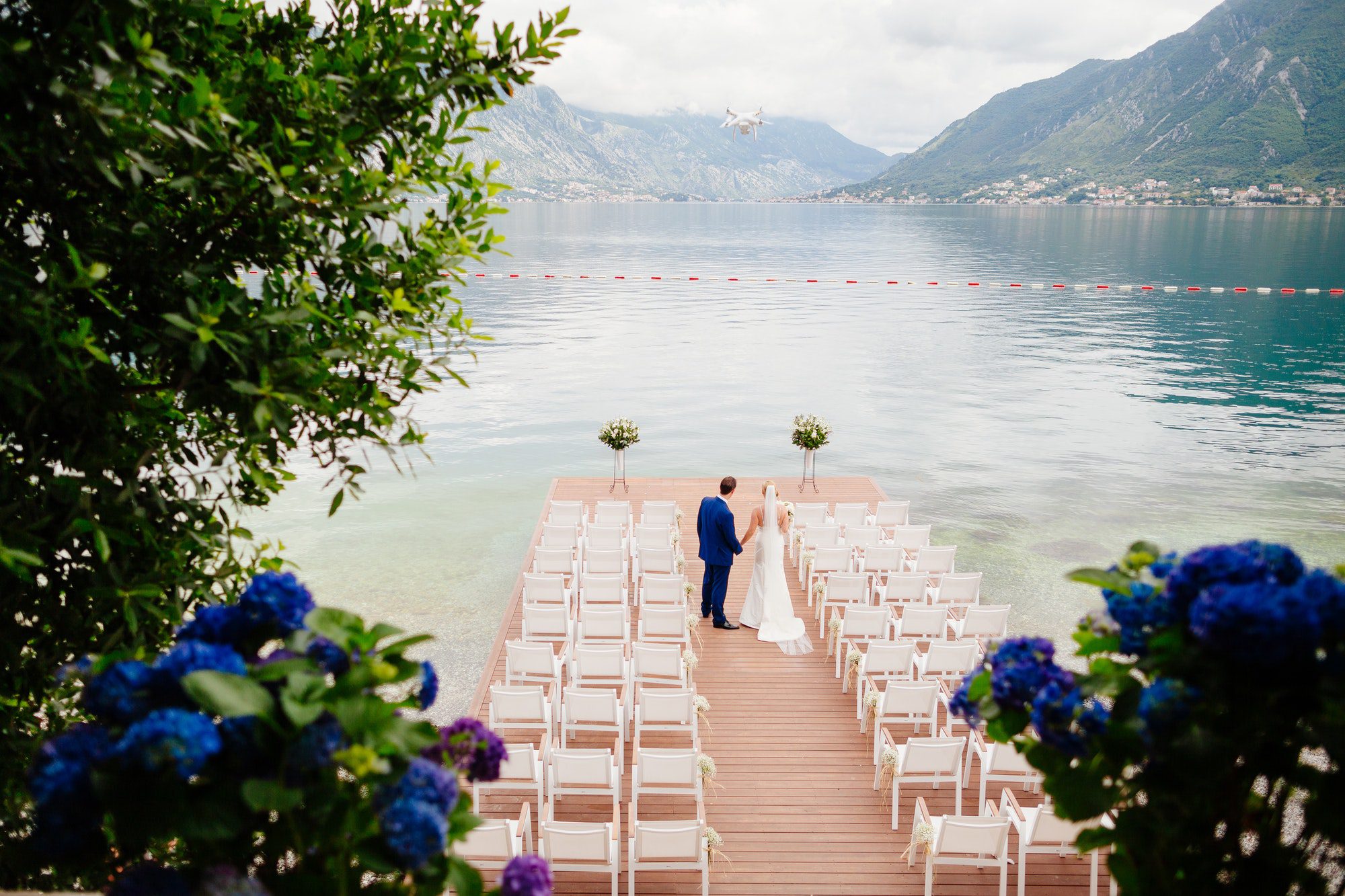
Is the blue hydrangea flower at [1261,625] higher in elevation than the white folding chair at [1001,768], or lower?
higher

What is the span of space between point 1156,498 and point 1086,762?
2077 centimetres

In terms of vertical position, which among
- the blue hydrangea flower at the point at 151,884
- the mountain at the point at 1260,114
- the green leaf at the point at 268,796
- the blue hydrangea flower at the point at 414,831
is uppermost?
the mountain at the point at 1260,114

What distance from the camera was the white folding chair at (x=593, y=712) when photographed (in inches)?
302

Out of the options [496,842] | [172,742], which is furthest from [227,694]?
[496,842]

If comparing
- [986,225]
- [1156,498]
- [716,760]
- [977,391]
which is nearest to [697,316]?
[977,391]

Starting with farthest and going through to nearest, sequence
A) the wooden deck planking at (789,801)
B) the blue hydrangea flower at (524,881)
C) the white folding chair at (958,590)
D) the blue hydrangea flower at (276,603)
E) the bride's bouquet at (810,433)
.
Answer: the bride's bouquet at (810,433) < the white folding chair at (958,590) < the wooden deck planking at (789,801) < the blue hydrangea flower at (276,603) < the blue hydrangea flower at (524,881)

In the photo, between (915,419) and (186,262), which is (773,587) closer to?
(186,262)

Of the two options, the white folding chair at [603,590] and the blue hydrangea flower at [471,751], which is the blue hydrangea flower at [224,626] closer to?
the blue hydrangea flower at [471,751]

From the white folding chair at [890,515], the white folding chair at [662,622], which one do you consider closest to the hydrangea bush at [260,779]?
the white folding chair at [662,622]

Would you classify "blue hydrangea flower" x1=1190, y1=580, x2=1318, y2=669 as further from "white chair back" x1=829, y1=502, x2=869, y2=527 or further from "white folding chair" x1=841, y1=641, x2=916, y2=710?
"white chair back" x1=829, y1=502, x2=869, y2=527

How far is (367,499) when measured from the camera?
732 inches

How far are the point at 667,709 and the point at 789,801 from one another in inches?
53.9

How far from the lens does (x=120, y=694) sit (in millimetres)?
1481

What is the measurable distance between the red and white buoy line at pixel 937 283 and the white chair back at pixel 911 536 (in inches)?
1866
